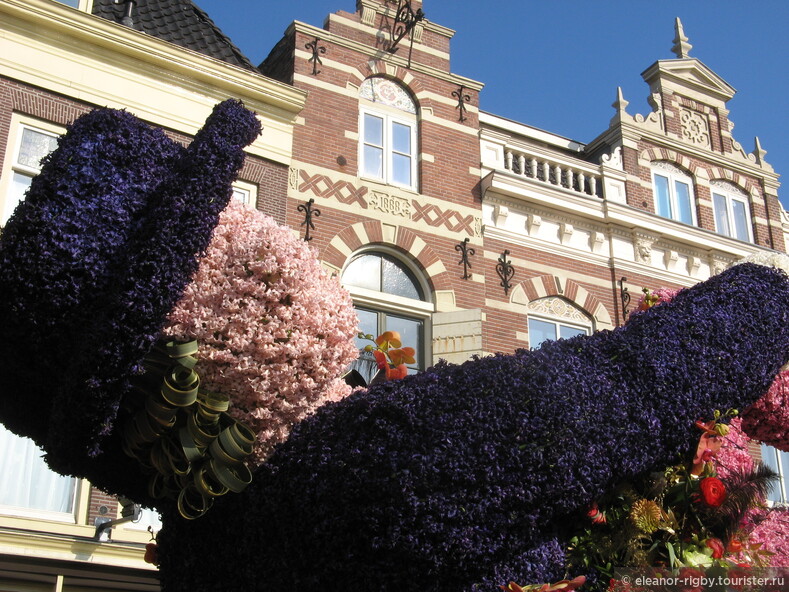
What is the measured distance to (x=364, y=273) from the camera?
38.7ft

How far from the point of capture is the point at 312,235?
1142 cm

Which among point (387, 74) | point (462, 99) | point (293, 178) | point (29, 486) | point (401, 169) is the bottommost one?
point (29, 486)

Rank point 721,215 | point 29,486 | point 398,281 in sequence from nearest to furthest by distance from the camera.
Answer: point 29,486, point 398,281, point 721,215

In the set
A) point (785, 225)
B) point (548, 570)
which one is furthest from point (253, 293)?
point (785, 225)

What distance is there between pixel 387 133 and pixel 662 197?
5118 millimetres

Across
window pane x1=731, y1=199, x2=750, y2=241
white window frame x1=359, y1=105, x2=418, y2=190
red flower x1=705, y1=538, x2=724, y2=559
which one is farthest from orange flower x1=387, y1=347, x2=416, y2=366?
window pane x1=731, y1=199, x2=750, y2=241

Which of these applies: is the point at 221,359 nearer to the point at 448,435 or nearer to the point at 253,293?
the point at 253,293

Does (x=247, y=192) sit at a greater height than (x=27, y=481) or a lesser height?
greater

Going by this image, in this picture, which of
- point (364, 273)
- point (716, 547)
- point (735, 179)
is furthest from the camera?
point (735, 179)

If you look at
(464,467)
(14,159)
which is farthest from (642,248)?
(464,467)

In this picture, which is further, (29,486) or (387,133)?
(387,133)

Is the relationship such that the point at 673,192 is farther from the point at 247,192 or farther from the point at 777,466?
the point at 247,192

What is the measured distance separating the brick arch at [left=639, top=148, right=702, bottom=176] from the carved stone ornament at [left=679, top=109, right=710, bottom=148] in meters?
0.48

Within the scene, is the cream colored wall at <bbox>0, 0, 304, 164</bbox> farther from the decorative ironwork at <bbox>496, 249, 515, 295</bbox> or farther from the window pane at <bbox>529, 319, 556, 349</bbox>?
the window pane at <bbox>529, 319, 556, 349</bbox>
